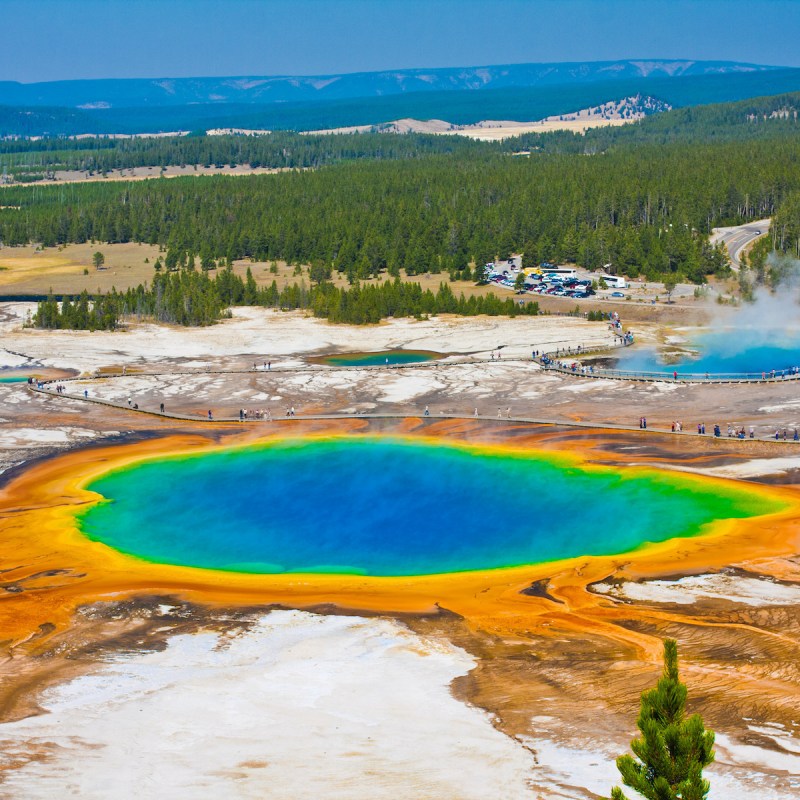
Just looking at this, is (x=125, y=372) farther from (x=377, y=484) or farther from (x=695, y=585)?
(x=695, y=585)

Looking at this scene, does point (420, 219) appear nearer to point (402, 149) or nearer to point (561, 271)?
point (561, 271)

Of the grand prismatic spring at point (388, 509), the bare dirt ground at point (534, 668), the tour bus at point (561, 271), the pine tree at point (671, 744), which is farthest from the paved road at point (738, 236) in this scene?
Answer: the pine tree at point (671, 744)

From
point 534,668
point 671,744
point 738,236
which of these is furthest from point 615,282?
point 671,744

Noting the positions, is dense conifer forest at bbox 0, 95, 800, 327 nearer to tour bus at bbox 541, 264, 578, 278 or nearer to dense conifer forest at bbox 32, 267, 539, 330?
dense conifer forest at bbox 32, 267, 539, 330

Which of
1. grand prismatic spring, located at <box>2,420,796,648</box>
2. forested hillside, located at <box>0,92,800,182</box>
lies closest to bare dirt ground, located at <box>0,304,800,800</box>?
grand prismatic spring, located at <box>2,420,796,648</box>

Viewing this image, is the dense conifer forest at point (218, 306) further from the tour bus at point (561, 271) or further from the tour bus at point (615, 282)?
the tour bus at point (561, 271)

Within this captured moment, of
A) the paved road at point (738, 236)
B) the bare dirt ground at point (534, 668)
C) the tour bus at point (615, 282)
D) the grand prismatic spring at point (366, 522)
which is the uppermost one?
the paved road at point (738, 236)
